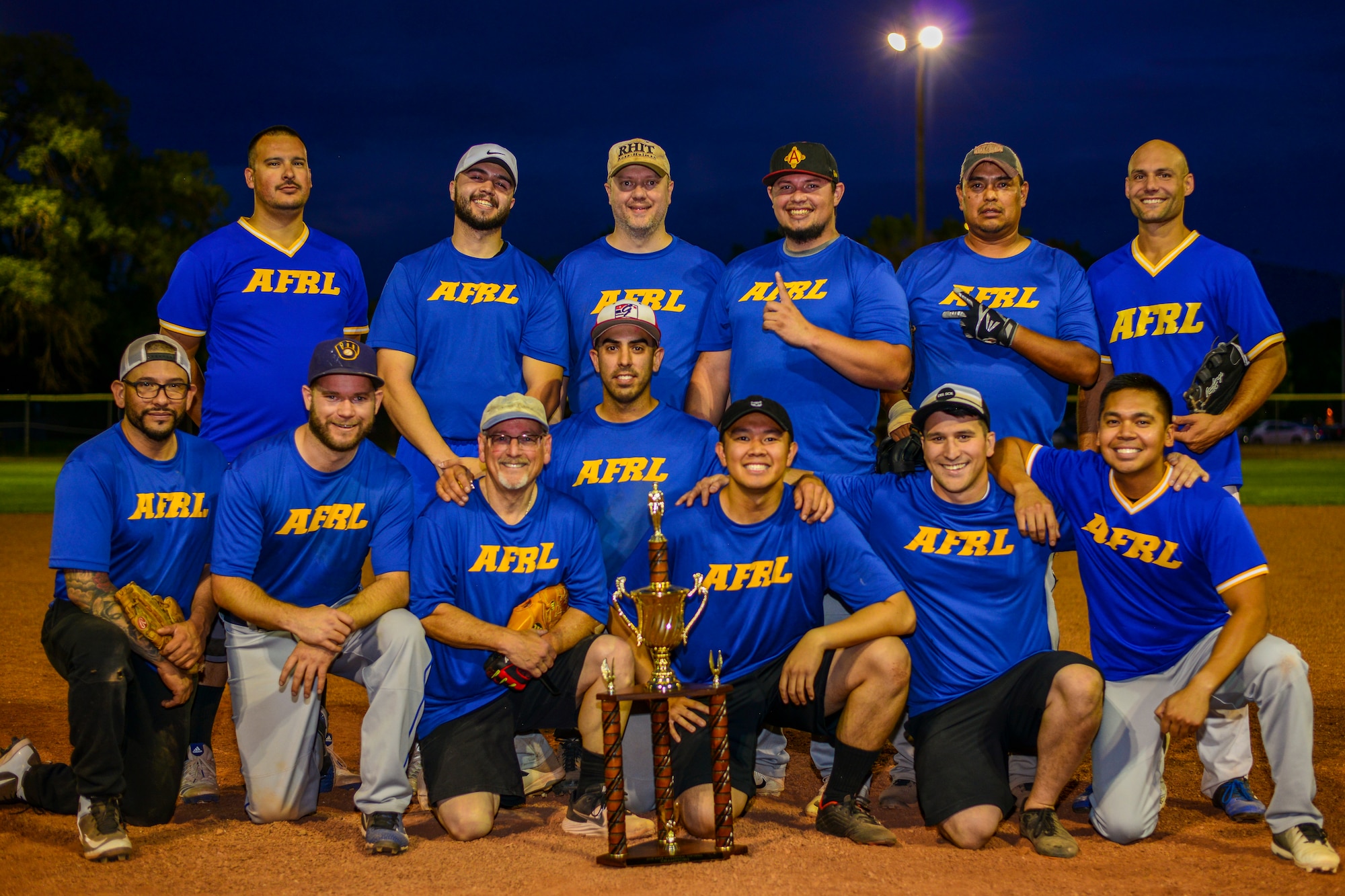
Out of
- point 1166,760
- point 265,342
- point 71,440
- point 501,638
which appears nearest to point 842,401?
point 501,638

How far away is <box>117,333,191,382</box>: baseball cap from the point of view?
536 cm

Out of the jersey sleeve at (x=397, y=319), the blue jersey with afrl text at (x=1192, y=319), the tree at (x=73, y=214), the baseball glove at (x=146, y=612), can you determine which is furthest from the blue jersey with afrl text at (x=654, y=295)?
the tree at (x=73, y=214)

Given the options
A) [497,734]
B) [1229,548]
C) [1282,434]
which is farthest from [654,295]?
[1282,434]

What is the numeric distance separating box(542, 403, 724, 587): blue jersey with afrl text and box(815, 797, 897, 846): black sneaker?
1.43m

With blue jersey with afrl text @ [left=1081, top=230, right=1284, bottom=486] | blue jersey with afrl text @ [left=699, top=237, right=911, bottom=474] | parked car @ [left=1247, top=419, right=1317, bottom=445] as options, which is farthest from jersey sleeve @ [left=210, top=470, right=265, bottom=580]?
parked car @ [left=1247, top=419, right=1317, bottom=445]

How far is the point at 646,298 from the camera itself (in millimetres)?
6133

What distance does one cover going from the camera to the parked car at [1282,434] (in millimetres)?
51125

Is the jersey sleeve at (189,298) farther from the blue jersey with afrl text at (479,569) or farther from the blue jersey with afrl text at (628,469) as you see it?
the blue jersey with afrl text at (628,469)

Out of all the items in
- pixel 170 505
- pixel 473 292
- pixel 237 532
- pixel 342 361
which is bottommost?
pixel 237 532

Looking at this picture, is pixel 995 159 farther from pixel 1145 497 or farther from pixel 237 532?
pixel 237 532

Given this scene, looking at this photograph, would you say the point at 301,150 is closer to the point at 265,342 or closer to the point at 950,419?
the point at 265,342

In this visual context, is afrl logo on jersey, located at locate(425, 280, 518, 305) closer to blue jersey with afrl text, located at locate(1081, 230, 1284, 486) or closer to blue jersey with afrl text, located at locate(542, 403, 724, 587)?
blue jersey with afrl text, located at locate(542, 403, 724, 587)

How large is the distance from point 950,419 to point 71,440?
133 ft

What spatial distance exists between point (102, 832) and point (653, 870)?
2.20 metres
